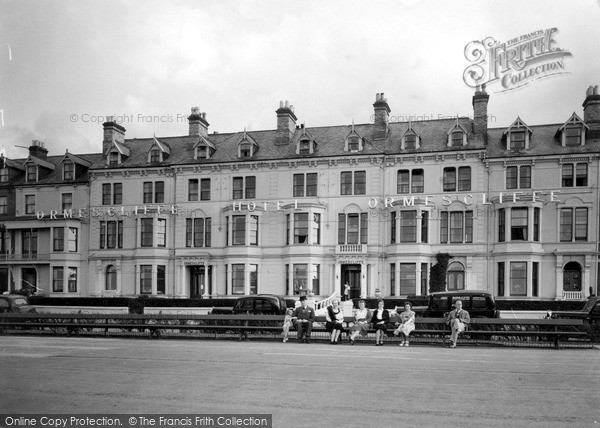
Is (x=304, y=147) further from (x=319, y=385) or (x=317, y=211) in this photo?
(x=319, y=385)

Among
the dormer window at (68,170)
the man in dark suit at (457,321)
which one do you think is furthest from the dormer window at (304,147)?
the man in dark suit at (457,321)

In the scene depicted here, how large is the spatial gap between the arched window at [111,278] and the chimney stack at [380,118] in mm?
21044

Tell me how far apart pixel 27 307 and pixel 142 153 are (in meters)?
18.1

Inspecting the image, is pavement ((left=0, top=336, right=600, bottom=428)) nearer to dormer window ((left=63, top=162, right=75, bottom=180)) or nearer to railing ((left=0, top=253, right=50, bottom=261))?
railing ((left=0, top=253, right=50, bottom=261))

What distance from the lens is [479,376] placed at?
37.4 ft

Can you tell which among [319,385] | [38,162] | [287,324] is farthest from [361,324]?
[38,162]

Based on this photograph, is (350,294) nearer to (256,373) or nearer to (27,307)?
(27,307)

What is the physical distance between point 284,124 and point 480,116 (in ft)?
44.3

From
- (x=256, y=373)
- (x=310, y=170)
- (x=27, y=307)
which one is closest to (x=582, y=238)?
(x=310, y=170)

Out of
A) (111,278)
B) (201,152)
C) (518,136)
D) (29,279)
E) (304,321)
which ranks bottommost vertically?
(29,279)

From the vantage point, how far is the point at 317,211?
37.2 m

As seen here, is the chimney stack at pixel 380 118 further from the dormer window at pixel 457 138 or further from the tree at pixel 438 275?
the tree at pixel 438 275

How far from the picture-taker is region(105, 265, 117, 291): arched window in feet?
131

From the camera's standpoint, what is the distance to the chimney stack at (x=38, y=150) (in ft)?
143
